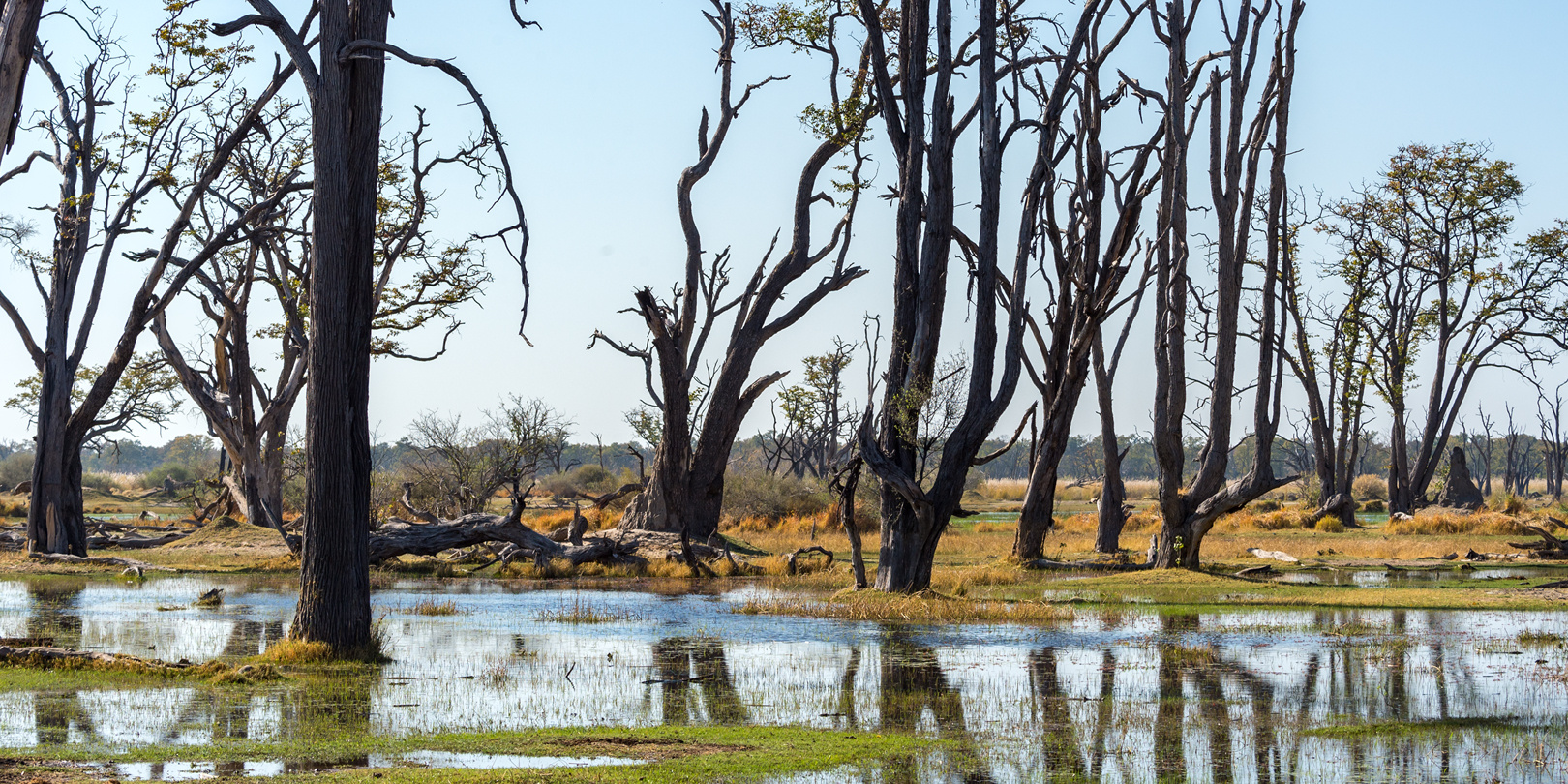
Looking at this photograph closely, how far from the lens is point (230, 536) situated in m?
34.9

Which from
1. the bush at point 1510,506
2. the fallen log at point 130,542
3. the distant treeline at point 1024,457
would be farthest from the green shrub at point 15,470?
the bush at point 1510,506

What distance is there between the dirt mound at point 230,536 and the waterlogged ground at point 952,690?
1419 centimetres

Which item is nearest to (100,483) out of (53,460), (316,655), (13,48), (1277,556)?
(53,460)

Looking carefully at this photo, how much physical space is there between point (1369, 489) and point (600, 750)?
82.2 metres

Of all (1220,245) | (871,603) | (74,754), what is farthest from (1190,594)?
(74,754)

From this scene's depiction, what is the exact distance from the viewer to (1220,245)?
2675 centimetres

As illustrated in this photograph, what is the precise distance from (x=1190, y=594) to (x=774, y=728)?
1423 centimetres

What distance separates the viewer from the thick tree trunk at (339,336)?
47.4 feet

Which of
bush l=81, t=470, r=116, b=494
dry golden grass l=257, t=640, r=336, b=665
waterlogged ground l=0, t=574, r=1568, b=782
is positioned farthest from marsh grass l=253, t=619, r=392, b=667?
bush l=81, t=470, r=116, b=494

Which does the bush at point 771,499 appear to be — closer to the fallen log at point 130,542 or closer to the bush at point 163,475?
the fallen log at point 130,542

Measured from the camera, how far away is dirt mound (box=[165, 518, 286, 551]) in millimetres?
33812

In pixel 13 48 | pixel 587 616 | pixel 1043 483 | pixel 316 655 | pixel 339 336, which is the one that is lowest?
pixel 587 616

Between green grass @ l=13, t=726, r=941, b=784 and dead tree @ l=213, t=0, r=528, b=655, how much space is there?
5254 mm

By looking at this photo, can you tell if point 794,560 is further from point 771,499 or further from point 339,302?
point 771,499
